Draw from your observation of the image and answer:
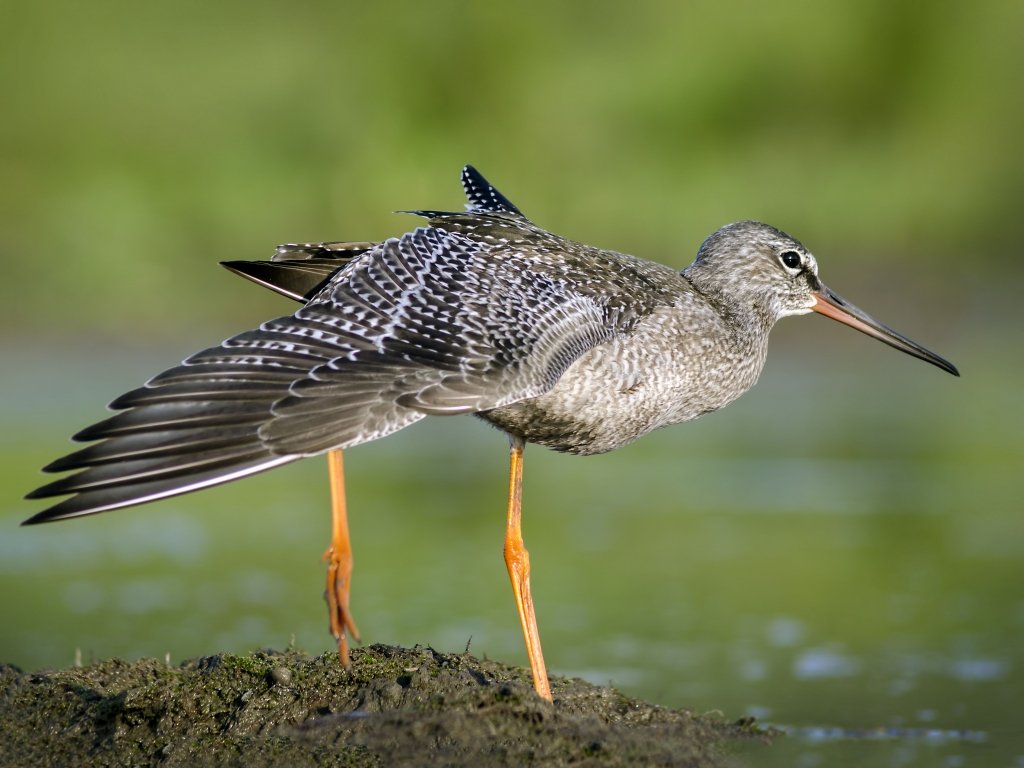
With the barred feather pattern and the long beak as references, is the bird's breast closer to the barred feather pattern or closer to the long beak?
the barred feather pattern

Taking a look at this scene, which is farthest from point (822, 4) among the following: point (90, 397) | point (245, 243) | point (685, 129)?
point (90, 397)

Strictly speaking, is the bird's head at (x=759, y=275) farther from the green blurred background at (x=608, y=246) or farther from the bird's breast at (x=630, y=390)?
the green blurred background at (x=608, y=246)

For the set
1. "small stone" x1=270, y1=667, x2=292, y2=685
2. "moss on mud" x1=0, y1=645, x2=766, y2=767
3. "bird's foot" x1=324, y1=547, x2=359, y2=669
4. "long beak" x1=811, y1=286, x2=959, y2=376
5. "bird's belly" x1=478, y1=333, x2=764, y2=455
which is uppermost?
"long beak" x1=811, y1=286, x2=959, y2=376

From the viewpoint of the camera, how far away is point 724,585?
1106cm

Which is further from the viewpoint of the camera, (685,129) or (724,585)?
(685,129)

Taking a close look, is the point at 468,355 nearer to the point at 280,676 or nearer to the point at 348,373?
the point at 348,373

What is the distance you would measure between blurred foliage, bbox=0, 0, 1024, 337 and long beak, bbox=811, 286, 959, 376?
1258 cm

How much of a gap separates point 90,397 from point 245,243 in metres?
5.20

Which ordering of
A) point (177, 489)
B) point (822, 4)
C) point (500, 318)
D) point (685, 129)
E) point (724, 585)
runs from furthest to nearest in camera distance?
point (822, 4) < point (685, 129) < point (724, 585) < point (500, 318) < point (177, 489)

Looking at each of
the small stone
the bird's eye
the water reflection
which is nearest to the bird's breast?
the bird's eye

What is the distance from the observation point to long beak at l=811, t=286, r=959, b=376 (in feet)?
29.3

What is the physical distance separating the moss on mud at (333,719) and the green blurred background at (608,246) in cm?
134

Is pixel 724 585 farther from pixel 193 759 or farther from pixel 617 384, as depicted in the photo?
pixel 193 759

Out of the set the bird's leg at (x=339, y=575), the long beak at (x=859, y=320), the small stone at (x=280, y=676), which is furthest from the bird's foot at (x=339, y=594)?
the long beak at (x=859, y=320)
